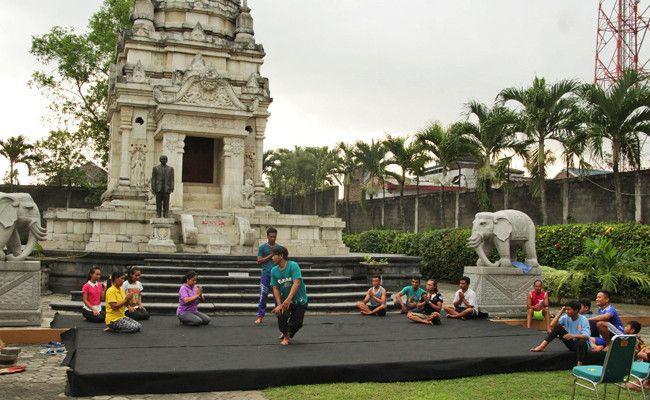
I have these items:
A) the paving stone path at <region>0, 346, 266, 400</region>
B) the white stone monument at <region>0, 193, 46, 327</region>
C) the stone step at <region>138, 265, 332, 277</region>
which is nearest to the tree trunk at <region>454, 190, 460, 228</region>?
the stone step at <region>138, 265, 332, 277</region>

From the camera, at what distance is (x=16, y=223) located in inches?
427

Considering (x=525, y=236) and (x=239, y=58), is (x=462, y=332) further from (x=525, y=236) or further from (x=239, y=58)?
(x=239, y=58)

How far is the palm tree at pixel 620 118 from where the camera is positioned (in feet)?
58.1

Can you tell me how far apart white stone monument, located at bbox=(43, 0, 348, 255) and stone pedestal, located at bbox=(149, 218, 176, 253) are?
5 centimetres

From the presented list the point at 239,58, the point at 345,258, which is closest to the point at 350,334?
the point at 345,258

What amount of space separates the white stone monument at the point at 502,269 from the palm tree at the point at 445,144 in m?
9.69

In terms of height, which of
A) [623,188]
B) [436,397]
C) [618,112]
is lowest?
[436,397]

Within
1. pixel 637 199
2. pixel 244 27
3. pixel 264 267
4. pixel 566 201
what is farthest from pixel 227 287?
pixel 244 27

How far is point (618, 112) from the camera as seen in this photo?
17781 mm

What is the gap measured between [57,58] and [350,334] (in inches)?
1230

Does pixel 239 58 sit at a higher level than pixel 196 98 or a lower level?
higher

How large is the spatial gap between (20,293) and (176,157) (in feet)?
32.8

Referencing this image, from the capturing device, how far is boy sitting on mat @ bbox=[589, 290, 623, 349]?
859 centimetres

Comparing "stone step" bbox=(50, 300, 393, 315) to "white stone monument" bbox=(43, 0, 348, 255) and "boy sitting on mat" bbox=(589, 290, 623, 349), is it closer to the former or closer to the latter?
"white stone monument" bbox=(43, 0, 348, 255)
